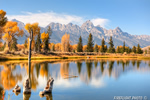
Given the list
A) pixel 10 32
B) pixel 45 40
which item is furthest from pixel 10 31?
pixel 45 40

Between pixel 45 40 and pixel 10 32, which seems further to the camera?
pixel 45 40

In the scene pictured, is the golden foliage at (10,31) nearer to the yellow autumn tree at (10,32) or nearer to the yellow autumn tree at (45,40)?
the yellow autumn tree at (10,32)

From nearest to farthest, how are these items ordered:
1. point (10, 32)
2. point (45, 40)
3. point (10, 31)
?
point (10, 31) < point (10, 32) < point (45, 40)

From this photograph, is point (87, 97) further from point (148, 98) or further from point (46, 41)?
point (46, 41)

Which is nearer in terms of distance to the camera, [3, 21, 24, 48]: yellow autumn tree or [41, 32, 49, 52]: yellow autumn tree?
[3, 21, 24, 48]: yellow autumn tree

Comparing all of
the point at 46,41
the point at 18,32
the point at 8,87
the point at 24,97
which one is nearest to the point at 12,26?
the point at 18,32

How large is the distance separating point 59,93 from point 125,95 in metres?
6.87

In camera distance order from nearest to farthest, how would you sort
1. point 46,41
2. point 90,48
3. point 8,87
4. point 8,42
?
point 8,87 < point 8,42 < point 46,41 < point 90,48

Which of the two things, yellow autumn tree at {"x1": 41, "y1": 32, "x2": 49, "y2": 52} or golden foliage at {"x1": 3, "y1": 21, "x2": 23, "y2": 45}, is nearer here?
golden foliage at {"x1": 3, "y1": 21, "x2": 23, "y2": 45}

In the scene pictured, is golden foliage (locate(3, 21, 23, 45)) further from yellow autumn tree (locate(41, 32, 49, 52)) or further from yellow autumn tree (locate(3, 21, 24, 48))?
yellow autumn tree (locate(41, 32, 49, 52))

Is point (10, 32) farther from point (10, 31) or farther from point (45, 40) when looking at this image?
point (45, 40)

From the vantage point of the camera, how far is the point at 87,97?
15805 millimetres

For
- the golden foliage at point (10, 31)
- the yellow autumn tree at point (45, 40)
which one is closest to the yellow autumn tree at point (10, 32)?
the golden foliage at point (10, 31)

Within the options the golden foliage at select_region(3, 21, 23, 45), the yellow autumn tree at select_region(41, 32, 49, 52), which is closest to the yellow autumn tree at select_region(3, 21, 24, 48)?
the golden foliage at select_region(3, 21, 23, 45)
